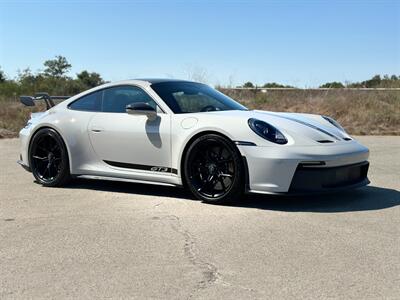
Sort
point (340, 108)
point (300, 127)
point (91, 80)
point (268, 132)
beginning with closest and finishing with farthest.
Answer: point (268, 132)
point (300, 127)
point (340, 108)
point (91, 80)

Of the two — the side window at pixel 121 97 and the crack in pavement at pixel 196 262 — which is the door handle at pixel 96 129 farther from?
the crack in pavement at pixel 196 262

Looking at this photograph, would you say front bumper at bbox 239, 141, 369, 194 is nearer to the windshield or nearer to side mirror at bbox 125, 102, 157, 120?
the windshield

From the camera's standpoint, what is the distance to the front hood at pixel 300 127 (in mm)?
5352

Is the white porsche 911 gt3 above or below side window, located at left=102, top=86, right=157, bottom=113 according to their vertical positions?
below

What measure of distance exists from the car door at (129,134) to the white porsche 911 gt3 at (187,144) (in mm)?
11

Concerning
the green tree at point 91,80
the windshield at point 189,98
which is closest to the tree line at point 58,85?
the green tree at point 91,80

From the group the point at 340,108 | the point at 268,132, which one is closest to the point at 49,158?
the point at 268,132

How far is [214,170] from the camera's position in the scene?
18.0 feet

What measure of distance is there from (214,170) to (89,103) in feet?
6.71

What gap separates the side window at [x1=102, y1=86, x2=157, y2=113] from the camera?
620 cm

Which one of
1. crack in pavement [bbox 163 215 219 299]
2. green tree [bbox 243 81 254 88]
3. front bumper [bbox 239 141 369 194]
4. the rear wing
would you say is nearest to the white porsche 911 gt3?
front bumper [bbox 239 141 369 194]

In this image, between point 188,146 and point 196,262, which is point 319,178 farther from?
point 196,262

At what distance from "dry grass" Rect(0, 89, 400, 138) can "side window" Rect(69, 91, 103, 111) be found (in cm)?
823

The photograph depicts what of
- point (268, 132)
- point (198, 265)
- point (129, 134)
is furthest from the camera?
point (129, 134)
